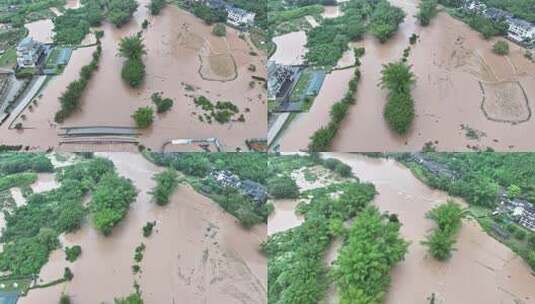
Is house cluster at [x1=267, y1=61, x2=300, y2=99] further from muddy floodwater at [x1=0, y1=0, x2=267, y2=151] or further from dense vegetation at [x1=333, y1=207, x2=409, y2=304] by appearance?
dense vegetation at [x1=333, y1=207, x2=409, y2=304]


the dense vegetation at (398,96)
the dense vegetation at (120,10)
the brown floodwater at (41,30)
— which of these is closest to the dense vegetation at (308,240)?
the dense vegetation at (398,96)

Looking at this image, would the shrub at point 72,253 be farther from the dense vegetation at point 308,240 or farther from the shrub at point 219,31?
the shrub at point 219,31

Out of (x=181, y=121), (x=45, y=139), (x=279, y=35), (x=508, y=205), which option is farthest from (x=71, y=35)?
(x=508, y=205)

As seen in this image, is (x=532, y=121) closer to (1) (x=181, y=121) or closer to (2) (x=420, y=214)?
(2) (x=420, y=214)

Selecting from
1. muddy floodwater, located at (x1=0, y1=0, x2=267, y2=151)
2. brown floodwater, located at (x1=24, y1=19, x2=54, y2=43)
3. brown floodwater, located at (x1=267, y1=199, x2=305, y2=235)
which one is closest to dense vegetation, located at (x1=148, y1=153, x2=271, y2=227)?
muddy floodwater, located at (x1=0, y1=0, x2=267, y2=151)

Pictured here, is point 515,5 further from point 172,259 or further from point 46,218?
point 46,218

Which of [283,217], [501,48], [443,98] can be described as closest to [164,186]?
[283,217]
